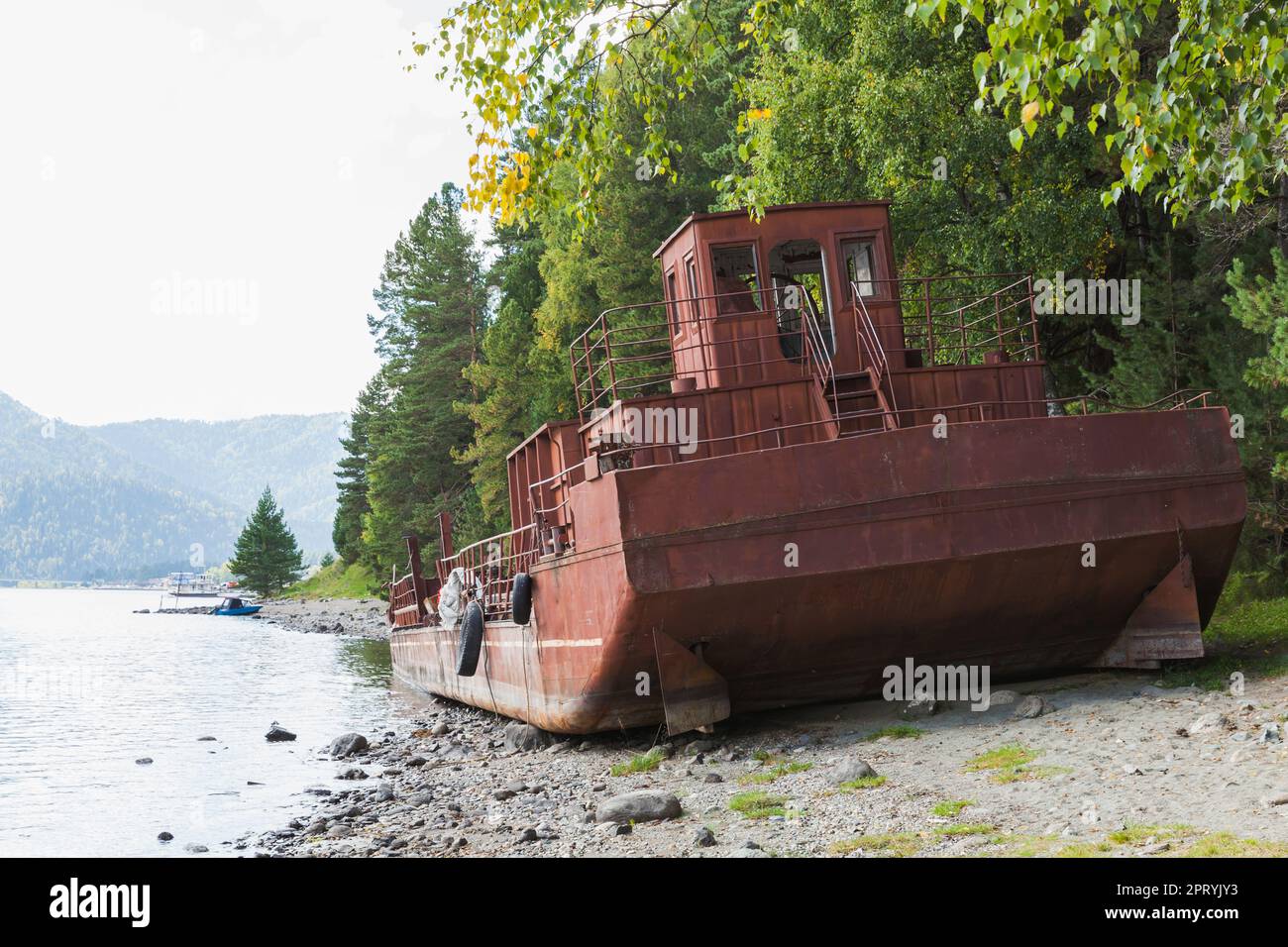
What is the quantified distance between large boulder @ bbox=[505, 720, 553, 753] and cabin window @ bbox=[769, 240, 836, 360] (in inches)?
229

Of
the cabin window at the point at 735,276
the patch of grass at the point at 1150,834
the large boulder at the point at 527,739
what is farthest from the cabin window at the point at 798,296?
the patch of grass at the point at 1150,834

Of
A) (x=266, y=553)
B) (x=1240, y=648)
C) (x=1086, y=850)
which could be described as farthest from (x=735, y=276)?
(x=266, y=553)

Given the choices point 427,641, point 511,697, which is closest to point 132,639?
point 427,641

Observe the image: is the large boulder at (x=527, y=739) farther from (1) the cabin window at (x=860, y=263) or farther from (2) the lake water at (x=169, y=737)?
(1) the cabin window at (x=860, y=263)

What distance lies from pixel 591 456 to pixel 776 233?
12.0 ft

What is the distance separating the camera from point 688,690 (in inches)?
428

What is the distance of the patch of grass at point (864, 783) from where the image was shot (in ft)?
27.3

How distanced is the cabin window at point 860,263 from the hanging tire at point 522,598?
17.5 feet

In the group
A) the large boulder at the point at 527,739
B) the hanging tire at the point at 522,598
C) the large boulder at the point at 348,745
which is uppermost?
the hanging tire at the point at 522,598

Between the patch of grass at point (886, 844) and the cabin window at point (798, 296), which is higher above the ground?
the cabin window at point (798, 296)

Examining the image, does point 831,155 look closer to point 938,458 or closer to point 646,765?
point 938,458

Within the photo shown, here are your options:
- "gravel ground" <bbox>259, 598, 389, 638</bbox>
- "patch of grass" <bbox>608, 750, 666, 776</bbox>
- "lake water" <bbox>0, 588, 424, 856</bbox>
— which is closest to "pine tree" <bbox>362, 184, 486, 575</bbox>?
"gravel ground" <bbox>259, 598, 389, 638</bbox>

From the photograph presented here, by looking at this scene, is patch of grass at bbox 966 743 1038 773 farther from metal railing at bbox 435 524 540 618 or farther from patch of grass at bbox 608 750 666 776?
metal railing at bbox 435 524 540 618
